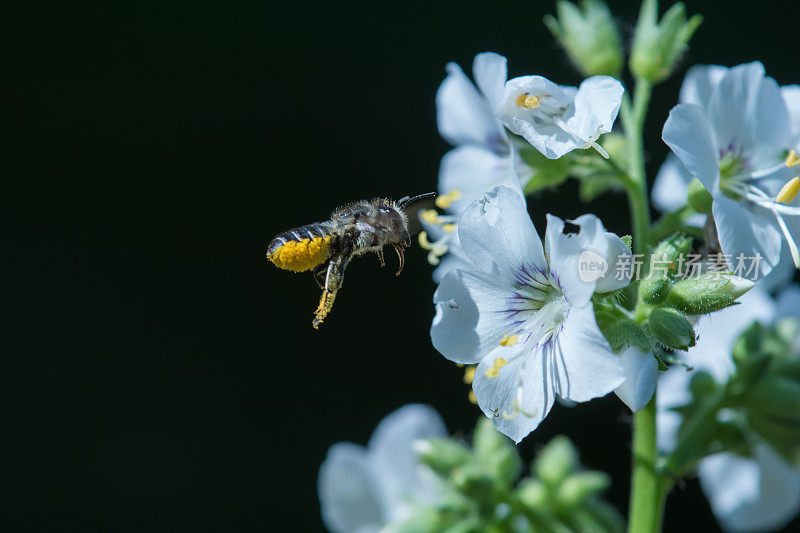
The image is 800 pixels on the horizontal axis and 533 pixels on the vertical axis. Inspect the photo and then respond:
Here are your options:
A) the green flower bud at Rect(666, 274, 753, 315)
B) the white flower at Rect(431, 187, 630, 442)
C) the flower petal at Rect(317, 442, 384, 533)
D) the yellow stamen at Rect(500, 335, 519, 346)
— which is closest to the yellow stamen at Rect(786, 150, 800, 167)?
the green flower bud at Rect(666, 274, 753, 315)

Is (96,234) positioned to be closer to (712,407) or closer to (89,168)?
(89,168)

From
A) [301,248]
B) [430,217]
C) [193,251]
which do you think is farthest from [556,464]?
[193,251]

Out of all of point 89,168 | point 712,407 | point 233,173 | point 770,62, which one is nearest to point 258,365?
point 233,173

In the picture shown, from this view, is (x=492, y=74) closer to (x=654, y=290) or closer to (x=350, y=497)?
(x=654, y=290)

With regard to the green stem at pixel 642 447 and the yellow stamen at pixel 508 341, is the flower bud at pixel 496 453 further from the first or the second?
the yellow stamen at pixel 508 341

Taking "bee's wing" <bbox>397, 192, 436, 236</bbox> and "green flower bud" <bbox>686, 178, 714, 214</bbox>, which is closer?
"green flower bud" <bbox>686, 178, 714, 214</bbox>

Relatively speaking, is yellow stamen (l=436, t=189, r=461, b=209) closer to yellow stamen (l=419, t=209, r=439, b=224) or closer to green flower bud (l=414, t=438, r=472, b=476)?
yellow stamen (l=419, t=209, r=439, b=224)
